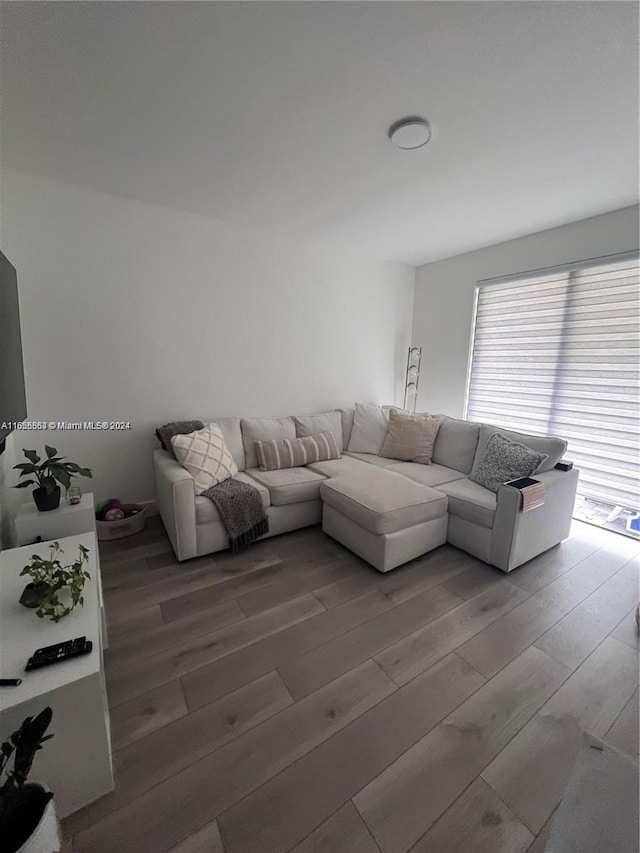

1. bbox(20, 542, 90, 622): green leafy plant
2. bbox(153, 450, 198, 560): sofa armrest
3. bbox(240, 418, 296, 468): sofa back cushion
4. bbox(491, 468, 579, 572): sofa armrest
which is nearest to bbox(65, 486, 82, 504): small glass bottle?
bbox(153, 450, 198, 560): sofa armrest

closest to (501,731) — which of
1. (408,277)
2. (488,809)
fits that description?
(488,809)

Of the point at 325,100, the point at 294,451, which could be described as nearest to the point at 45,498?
the point at 294,451

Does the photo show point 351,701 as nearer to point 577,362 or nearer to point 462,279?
point 577,362

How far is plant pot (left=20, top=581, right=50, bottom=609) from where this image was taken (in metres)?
1.17

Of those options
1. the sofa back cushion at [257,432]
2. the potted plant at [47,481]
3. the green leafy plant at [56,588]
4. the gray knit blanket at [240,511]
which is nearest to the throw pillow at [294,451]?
the sofa back cushion at [257,432]

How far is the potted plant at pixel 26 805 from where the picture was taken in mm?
710

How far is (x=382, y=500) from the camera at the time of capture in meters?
2.21

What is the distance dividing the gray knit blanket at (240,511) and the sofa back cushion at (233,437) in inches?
18.7

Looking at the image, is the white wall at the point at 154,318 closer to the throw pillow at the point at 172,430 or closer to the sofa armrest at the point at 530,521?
the throw pillow at the point at 172,430

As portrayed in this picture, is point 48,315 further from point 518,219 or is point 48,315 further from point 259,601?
point 518,219

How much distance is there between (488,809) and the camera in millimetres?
1033

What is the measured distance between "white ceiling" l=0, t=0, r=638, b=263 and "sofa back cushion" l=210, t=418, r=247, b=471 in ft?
5.51

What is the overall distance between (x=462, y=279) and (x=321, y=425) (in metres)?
2.21

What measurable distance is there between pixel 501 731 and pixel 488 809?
28 cm
